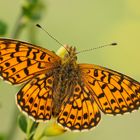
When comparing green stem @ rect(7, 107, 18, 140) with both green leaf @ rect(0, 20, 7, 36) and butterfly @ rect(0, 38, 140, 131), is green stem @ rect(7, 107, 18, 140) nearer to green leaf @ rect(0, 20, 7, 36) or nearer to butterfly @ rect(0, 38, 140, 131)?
butterfly @ rect(0, 38, 140, 131)

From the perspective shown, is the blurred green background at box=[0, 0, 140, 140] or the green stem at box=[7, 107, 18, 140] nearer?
the green stem at box=[7, 107, 18, 140]

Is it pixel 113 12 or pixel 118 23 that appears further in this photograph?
pixel 113 12

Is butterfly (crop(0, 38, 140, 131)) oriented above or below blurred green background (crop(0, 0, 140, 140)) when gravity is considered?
below

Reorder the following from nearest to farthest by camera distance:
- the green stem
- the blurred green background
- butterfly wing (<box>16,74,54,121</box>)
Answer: butterfly wing (<box>16,74,54,121</box>) → the green stem → the blurred green background

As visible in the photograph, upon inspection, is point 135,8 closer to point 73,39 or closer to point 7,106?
point 73,39

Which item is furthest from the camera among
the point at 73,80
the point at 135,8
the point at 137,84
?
the point at 135,8

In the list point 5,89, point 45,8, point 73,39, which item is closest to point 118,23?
point 73,39

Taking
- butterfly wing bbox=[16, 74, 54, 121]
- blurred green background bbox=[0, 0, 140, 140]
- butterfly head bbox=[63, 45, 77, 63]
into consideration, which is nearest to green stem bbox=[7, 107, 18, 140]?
butterfly wing bbox=[16, 74, 54, 121]

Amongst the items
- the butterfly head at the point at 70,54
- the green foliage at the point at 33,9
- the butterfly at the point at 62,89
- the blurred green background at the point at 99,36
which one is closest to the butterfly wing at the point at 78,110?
the butterfly at the point at 62,89
